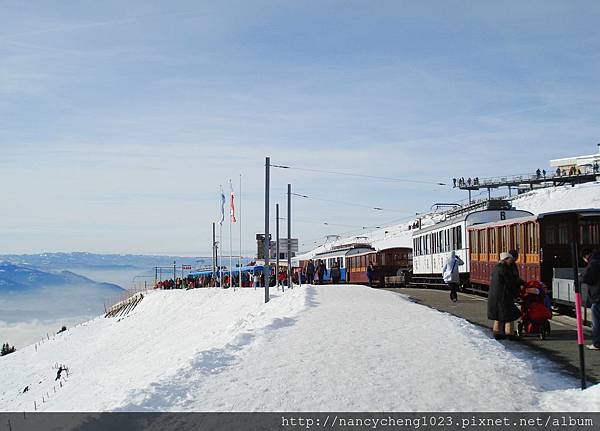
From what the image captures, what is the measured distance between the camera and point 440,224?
39.7 m

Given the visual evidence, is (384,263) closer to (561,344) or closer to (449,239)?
(449,239)

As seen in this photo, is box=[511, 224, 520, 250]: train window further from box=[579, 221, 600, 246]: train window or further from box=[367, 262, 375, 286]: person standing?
box=[367, 262, 375, 286]: person standing

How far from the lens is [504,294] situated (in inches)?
533

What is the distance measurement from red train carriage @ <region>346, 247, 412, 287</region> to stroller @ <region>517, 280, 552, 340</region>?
34.2 m

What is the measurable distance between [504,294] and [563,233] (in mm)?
9226

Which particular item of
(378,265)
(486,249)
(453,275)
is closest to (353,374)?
(453,275)

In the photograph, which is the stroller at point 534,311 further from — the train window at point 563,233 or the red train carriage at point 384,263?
the red train carriage at point 384,263

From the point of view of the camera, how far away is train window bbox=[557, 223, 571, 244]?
71.3 ft

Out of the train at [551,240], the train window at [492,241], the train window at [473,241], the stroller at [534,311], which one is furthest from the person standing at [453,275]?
the stroller at [534,311]

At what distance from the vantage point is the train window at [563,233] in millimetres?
21719

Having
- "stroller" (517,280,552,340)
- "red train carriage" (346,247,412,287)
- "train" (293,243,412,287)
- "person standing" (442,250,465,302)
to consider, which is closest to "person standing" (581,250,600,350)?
"stroller" (517,280,552,340)

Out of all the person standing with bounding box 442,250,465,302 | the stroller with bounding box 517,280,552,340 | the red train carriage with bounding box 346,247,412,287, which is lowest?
the stroller with bounding box 517,280,552,340

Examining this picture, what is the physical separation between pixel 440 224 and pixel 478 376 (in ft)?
100

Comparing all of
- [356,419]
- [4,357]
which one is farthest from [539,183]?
[356,419]
